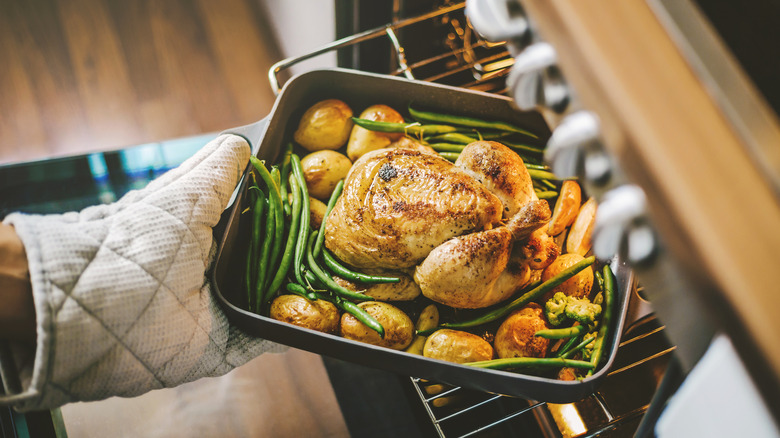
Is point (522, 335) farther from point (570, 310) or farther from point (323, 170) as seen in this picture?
point (323, 170)

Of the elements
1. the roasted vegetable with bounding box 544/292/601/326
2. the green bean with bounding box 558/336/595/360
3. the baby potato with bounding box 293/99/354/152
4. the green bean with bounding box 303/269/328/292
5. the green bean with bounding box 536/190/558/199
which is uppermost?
the baby potato with bounding box 293/99/354/152

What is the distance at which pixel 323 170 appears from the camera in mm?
1334

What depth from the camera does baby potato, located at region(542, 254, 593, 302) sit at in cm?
115

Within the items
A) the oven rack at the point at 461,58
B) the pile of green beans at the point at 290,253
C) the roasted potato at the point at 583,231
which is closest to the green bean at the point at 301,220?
the pile of green beans at the point at 290,253

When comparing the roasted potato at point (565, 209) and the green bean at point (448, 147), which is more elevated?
the green bean at point (448, 147)

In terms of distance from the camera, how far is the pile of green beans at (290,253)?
115cm

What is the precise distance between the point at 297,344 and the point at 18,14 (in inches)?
104

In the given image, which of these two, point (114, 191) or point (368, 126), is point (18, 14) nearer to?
point (114, 191)

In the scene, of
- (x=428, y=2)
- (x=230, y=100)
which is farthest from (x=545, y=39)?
(x=230, y=100)

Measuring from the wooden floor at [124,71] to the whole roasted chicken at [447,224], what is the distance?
1432 mm

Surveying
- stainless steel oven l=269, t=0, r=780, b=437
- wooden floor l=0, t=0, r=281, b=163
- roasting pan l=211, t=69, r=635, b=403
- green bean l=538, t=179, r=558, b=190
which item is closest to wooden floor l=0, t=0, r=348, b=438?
wooden floor l=0, t=0, r=281, b=163

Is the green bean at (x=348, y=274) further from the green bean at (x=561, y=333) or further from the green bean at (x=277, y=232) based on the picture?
the green bean at (x=561, y=333)

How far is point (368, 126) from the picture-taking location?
4.42 feet

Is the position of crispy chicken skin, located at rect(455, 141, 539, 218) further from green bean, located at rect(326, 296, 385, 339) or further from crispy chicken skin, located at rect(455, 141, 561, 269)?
green bean, located at rect(326, 296, 385, 339)
